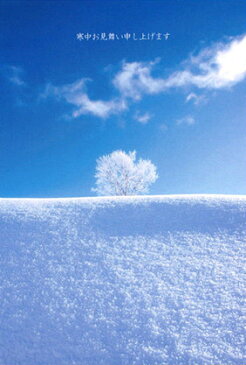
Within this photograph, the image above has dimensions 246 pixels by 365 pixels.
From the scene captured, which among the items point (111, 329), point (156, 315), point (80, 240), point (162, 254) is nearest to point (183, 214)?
point (162, 254)

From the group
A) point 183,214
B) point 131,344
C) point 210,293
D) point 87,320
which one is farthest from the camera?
point 183,214

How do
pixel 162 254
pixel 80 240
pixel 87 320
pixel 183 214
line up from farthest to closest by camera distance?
pixel 183 214
pixel 80 240
pixel 162 254
pixel 87 320

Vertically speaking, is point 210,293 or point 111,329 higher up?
point 210,293

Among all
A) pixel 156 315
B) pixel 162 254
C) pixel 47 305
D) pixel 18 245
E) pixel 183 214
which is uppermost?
pixel 183 214

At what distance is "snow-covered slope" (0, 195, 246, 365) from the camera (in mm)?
3180

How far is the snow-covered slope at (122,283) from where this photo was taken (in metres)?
3.18

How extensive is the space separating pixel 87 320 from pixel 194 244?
2.10 metres

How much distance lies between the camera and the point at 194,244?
15.8 feet

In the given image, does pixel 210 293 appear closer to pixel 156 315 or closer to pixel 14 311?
pixel 156 315

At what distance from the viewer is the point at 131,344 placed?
3.21 metres

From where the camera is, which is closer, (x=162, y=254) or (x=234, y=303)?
(x=234, y=303)

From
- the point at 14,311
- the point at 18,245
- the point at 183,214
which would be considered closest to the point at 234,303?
the point at 183,214

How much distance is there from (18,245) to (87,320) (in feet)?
6.15

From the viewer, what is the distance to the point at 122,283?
4.01 meters
